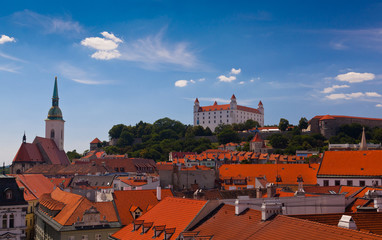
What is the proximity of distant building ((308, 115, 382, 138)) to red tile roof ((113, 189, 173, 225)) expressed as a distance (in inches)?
5484

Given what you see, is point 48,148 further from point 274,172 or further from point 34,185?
point 274,172

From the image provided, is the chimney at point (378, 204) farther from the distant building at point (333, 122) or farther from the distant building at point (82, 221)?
the distant building at point (333, 122)

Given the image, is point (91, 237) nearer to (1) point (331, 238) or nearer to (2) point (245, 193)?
(2) point (245, 193)

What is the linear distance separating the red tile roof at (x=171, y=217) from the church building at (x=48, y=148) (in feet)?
296

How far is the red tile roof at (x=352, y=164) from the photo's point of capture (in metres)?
59.7

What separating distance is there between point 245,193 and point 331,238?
3038 centimetres

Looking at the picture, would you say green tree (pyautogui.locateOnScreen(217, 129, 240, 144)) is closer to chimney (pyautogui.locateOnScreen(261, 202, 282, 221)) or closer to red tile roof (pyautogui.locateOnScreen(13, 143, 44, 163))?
red tile roof (pyautogui.locateOnScreen(13, 143, 44, 163))

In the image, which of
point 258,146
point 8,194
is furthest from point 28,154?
point 8,194

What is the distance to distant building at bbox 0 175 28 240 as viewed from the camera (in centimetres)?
3675

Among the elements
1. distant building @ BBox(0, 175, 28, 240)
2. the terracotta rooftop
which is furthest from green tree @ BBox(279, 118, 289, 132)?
the terracotta rooftop

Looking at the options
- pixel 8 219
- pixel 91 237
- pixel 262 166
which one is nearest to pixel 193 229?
pixel 91 237

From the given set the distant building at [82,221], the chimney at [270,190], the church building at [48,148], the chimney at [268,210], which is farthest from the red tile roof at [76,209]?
the church building at [48,148]

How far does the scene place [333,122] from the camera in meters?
171

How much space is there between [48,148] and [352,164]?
85.4 m
